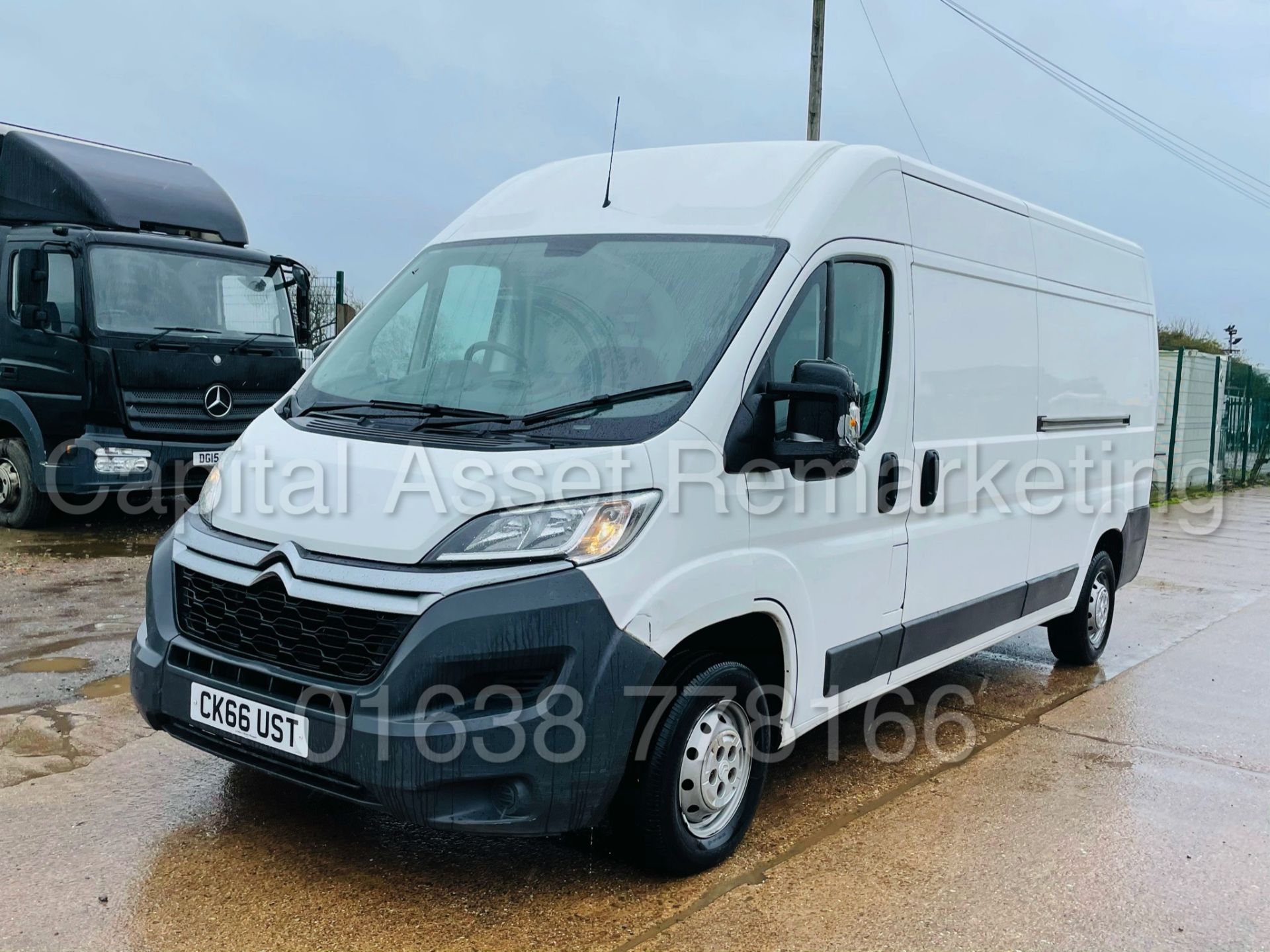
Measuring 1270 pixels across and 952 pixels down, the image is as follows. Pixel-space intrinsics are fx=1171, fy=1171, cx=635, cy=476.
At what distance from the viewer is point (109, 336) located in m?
9.69

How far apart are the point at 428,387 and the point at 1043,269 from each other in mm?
3431

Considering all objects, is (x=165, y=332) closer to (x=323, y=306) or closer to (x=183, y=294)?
(x=183, y=294)

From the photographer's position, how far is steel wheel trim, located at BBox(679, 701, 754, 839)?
3707 millimetres

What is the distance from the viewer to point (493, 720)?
10.6 ft

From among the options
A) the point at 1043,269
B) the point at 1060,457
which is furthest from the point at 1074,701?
the point at 1043,269

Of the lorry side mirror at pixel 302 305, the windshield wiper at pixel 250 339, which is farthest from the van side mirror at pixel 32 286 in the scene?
the lorry side mirror at pixel 302 305

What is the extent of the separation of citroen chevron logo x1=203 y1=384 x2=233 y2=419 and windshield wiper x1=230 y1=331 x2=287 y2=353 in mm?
351

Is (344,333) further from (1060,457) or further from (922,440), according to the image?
(1060,457)

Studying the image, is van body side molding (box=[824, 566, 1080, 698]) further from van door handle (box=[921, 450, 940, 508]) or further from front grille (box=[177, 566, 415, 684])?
front grille (box=[177, 566, 415, 684])

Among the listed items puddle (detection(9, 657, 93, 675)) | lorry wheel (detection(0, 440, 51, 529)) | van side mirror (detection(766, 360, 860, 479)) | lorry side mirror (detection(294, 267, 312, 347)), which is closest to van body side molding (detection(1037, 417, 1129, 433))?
van side mirror (detection(766, 360, 860, 479))

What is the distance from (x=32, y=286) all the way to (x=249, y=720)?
766 cm

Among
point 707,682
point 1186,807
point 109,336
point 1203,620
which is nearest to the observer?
point 707,682

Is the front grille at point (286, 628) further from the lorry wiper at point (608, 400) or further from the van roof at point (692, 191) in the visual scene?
the van roof at point (692, 191)

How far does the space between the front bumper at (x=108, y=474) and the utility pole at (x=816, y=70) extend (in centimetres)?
1167
